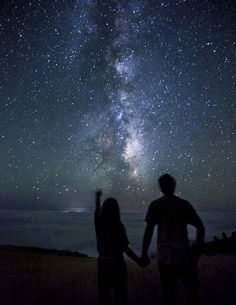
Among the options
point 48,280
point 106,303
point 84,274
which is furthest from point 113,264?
point 84,274

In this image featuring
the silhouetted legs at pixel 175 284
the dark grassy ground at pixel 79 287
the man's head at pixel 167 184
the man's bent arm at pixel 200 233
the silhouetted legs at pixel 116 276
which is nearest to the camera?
the silhouetted legs at pixel 175 284

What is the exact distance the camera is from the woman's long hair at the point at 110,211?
475 centimetres

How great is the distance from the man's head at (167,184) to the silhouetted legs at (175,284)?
86 cm

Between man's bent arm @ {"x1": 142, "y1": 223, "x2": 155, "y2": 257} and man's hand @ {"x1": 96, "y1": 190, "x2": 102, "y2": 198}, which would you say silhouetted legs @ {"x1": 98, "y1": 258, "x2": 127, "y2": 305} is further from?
man's hand @ {"x1": 96, "y1": 190, "x2": 102, "y2": 198}

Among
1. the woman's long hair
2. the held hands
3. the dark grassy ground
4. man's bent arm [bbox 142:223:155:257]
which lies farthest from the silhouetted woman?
the dark grassy ground

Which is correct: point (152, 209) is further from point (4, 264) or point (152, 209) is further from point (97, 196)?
point (4, 264)

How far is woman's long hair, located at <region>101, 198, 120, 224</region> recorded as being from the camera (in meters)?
4.75

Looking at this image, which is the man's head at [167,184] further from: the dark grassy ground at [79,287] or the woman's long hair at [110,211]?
the dark grassy ground at [79,287]

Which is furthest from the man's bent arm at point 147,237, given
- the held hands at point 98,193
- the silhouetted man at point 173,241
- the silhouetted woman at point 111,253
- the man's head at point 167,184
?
the held hands at point 98,193

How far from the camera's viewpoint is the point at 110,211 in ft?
15.6

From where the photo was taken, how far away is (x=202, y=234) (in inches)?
171

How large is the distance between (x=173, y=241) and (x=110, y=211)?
996 millimetres

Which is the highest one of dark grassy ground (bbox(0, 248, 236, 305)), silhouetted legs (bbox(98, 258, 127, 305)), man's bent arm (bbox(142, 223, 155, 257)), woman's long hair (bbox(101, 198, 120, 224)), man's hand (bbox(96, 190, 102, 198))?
man's hand (bbox(96, 190, 102, 198))

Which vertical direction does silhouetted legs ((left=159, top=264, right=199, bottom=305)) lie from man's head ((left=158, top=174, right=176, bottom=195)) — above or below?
below
